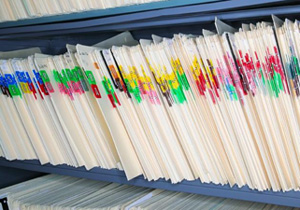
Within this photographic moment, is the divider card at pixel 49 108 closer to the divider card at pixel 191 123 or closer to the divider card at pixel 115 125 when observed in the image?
the divider card at pixel 115 125

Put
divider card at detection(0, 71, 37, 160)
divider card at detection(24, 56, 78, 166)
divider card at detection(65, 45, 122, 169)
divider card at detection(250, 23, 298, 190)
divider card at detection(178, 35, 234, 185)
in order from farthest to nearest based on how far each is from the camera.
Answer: divider card at detection(0, 71, 37, 160)
divider card at detection(24, 56, 78, 166)
divider card at detection(65, 45, 122, 169)
divider card at detection(178, 35, 234, 185)
divider card at detection(250, 23, 298, 190)

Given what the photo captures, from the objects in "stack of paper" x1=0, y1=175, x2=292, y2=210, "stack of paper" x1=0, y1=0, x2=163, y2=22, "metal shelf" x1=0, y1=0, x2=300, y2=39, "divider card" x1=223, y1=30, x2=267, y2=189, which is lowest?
"stack of paper" x1=0, y1=175, x2=292, y2=210

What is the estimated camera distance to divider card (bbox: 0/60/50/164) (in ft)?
5.13

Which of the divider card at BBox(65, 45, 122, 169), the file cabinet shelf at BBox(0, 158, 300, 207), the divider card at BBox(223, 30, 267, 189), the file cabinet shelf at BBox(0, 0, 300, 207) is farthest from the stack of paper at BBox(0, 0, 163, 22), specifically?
the file cabinet shelf at BBox(0, 158, 300, 207)

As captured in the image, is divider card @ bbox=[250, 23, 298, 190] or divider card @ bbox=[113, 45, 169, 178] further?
divider card @ bbox=[113, 45, 169, 178]

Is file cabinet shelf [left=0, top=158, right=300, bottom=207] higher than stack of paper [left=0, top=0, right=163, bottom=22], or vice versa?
stack of paper [left=0, top=0, right=163, bottom=22]

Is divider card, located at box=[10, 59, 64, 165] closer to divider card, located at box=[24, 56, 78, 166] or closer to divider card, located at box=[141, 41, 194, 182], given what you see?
divider card, located at box=[24, 56, 78, 166]

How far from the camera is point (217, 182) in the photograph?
1201mm

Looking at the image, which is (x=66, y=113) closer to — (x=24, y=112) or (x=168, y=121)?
(x=24, y=112)

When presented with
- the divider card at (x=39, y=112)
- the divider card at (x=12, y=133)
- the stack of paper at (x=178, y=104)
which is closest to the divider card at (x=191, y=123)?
the stack of paper at (x=178, y=104)

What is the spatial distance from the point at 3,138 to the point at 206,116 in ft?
3.26

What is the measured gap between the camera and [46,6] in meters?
1.34

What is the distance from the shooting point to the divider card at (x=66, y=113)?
1429 mm

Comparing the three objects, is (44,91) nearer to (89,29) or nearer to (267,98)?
(89,29)
